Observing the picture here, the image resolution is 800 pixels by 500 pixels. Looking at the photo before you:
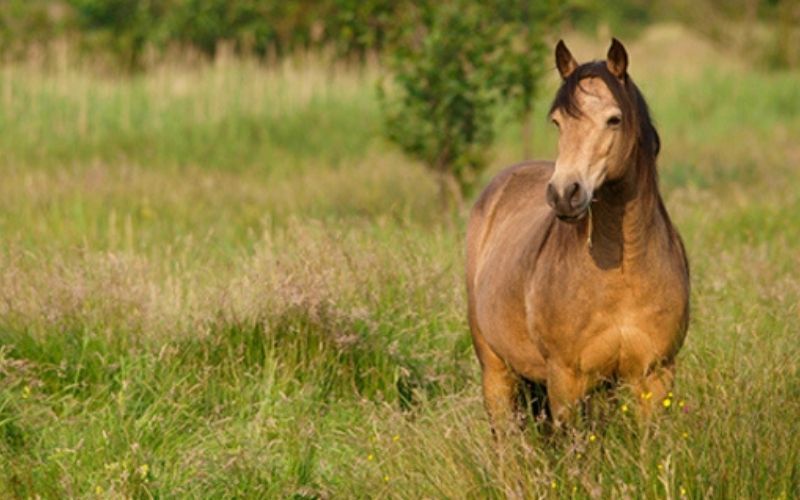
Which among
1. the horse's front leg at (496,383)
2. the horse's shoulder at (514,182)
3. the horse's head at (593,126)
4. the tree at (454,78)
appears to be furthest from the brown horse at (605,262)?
the tree at (454,78)

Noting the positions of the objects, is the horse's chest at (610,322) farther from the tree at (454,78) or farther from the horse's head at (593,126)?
the tree at (454,78)

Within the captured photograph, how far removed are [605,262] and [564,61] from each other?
791 mm

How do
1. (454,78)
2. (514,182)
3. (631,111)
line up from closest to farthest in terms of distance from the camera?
1. (631,111)
2. (514,182)
3. (454,78)

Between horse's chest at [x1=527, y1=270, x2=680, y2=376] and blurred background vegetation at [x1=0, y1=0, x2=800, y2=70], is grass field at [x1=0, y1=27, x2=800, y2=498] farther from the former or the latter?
blurred background vegetation at [x1=0, y1=0, x2=800, y2=70]

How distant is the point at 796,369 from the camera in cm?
635

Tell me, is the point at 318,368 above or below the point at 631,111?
below

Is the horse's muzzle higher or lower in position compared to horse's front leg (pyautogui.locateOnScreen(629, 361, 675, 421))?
higher

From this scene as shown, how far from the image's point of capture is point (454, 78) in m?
13.0

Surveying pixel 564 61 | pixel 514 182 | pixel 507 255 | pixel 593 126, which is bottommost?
pixel 507 255

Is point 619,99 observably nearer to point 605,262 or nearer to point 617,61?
point 617,61

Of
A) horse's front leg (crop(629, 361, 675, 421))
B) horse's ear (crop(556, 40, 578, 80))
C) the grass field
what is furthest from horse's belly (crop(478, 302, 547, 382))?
horse's ear (crop(556, 40, 578, 80))

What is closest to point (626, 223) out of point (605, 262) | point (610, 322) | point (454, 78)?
point (605, 262)

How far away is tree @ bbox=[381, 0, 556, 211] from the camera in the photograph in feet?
42.7

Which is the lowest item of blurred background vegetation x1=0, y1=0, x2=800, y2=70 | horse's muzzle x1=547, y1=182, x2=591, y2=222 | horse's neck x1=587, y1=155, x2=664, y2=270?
blurred background vegetation x1=0, y1=0, x2=800, y2=70
